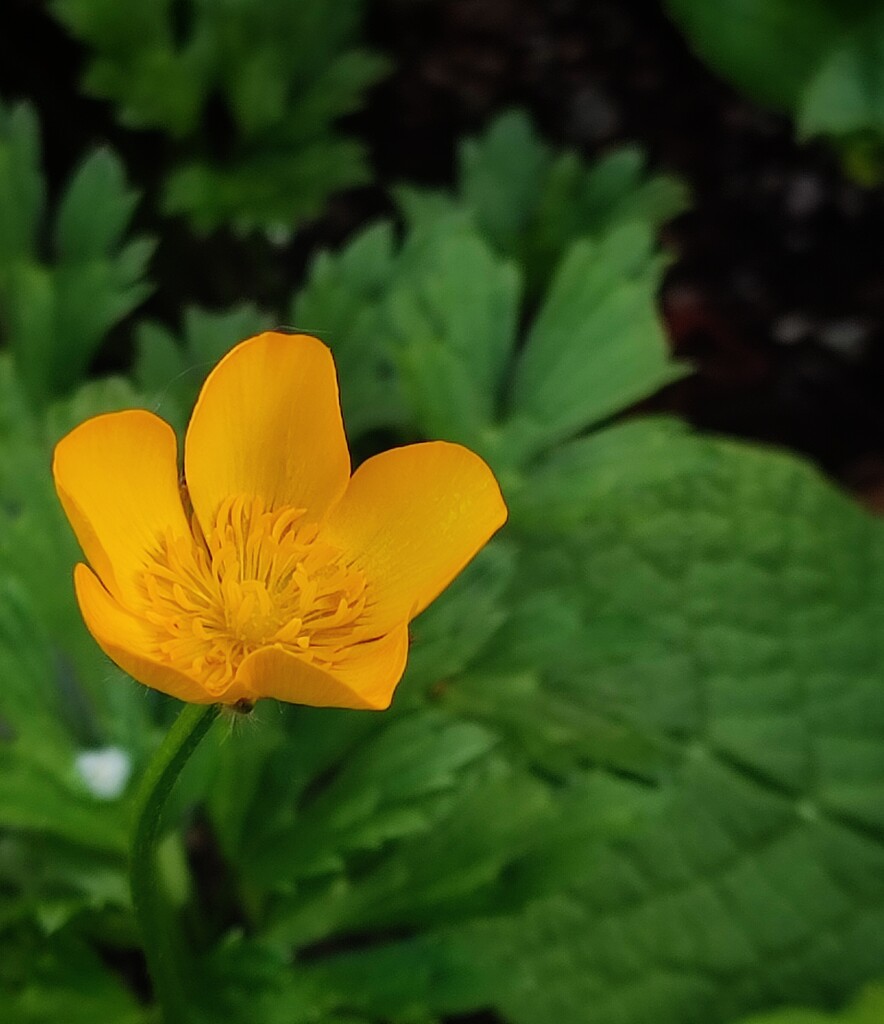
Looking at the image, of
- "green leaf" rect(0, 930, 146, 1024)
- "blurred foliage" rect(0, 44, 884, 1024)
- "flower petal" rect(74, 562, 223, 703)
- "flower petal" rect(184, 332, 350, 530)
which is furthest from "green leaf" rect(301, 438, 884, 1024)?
"flower petal" rect(74, 562, 223, 703)

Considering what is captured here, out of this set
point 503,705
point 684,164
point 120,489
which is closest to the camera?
point 120,489

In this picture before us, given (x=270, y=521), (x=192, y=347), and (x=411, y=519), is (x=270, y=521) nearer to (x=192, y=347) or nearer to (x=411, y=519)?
(x=411, y=519)

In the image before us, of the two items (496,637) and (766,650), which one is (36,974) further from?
(766,650)

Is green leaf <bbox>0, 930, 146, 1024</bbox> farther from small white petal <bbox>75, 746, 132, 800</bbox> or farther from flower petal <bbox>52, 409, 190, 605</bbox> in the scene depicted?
flower petal <bbox>52, 409, 190, 605</bbox>

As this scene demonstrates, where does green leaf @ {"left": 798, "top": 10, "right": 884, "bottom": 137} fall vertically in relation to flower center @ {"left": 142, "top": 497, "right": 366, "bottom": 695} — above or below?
below

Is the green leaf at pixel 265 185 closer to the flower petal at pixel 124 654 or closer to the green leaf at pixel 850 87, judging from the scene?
the green leaf at pixel 850 87

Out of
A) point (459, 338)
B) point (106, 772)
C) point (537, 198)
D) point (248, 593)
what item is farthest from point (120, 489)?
point (537, 198)

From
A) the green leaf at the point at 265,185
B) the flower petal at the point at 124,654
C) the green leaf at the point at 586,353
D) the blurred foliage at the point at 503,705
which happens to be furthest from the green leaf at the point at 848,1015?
the green leaf at the point at 265,185
